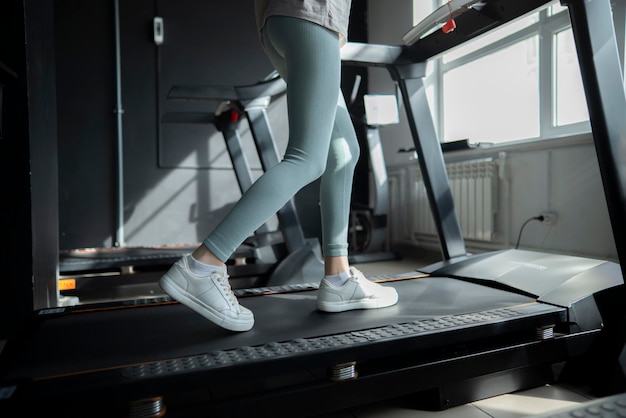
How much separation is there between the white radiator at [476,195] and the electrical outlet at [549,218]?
415 mm

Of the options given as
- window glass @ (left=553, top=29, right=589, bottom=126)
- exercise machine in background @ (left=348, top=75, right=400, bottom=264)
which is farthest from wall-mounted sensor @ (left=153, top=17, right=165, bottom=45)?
window glass @ (left=553, top=29, right=589, bottom=126)

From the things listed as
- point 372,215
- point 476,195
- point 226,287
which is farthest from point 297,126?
point 372,215

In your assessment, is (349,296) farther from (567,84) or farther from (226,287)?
(567,84)

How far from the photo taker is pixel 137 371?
91 centimetres

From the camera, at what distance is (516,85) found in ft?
10.0

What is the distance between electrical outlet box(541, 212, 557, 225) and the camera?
8.78ft

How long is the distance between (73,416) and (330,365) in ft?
1.64

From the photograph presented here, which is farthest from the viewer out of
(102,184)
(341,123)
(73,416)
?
(102,184)

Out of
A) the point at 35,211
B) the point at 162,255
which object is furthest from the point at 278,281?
the point at 35,211

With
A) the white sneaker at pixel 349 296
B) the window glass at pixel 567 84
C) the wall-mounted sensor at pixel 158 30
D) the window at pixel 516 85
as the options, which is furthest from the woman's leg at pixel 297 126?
the wall-mounted sensor at pixel 158 30

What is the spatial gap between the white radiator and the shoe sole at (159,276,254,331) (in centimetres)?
238

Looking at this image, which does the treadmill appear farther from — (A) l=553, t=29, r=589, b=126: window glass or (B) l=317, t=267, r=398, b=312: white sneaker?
(A) l=553, t=29, r=589, b=126: window glass

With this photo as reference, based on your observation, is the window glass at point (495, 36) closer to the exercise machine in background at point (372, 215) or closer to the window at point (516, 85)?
the window at point (516, 85)

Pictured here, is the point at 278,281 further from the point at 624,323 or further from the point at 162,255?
the point at 624,323
